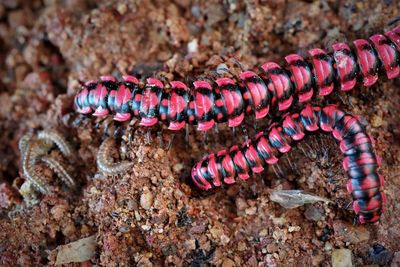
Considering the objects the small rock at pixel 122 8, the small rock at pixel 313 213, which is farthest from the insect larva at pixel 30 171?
the small rock at pixel 313 213

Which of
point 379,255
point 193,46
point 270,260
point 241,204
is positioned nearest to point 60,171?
point 241,204

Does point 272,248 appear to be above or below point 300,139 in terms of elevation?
below

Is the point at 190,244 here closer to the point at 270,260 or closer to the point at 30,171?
the point at 270,260

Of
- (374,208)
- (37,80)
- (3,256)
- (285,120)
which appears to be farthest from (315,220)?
(37,80)

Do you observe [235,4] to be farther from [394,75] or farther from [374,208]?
[374,208]

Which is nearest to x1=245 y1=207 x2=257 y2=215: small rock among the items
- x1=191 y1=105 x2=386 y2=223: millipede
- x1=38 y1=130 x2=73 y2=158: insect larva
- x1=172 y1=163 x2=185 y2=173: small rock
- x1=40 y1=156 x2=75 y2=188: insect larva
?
x1=191 y1=105 x2=386 y2=223: millipede

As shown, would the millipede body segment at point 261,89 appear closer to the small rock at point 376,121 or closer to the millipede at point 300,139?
the millipede at point 300,139
